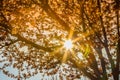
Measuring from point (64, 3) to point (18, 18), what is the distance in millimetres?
3296

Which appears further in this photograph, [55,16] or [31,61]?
[31,61]

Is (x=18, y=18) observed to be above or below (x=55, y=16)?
above

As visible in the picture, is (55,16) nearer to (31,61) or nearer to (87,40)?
(87,40)

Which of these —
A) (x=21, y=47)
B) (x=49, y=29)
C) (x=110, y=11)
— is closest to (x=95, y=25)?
(x=110, y=11)

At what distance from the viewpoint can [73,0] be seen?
17797 mm

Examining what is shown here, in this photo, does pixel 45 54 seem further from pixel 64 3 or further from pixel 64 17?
pixel 64 3

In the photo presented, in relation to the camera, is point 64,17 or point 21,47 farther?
point 21,47

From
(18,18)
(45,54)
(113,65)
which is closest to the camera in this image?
(113,65)

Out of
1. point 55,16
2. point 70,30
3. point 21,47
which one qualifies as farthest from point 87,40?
point 21,47

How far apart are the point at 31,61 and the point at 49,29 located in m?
2.61

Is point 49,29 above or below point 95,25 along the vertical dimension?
above

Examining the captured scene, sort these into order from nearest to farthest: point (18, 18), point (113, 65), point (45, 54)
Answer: point (113, 65)
point (18, 18)
point (45, 54)

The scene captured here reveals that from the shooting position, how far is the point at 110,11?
1803 cm

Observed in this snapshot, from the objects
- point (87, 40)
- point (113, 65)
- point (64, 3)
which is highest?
point (64, 3)
